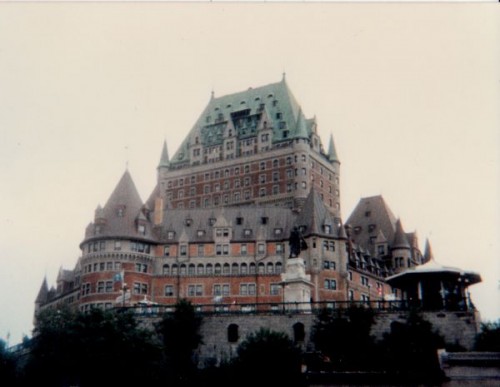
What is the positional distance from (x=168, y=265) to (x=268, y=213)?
13.1 meters

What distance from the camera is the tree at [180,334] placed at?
55128 mm

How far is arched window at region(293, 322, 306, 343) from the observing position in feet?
187

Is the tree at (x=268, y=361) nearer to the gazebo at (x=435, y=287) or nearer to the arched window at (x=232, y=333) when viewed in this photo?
the arched window at (x=232, y=333)

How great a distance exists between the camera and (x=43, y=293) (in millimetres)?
103438

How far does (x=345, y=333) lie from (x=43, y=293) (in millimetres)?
61747

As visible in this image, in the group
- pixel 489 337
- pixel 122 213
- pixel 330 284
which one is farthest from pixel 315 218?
pixel 489 337

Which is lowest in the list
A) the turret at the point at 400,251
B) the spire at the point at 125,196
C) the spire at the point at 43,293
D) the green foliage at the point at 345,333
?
the green foliage at the point at 345,333

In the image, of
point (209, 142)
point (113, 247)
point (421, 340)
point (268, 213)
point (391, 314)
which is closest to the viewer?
point (421, 340)

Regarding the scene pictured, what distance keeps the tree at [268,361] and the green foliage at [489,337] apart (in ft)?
39.1

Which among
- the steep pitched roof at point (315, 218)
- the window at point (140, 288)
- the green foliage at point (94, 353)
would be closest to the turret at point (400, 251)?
the steep pitched roof at point (315, 218)

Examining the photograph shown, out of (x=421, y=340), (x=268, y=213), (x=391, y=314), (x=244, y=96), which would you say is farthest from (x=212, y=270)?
(x=244, y=96)

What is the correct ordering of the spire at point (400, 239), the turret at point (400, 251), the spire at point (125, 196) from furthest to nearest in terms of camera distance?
1. the spire at point (400, 239)
2. the turret at point (400, 251)
3. the spire at point (125, 196)

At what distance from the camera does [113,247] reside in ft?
267

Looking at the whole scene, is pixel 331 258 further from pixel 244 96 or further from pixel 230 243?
pixel 244 96
